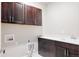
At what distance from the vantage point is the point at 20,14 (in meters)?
1.87

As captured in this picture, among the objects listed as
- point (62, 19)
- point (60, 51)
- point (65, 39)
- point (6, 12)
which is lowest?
point (60, 51)

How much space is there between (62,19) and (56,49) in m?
0.44

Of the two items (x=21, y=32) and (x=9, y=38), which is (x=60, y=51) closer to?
(x=21, y=32)

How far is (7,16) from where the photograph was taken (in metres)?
1.82

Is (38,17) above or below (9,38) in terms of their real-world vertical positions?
above

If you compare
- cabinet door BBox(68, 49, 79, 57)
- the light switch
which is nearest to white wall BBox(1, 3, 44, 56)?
the light switch

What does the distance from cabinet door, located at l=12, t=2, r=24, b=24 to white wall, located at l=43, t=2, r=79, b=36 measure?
1.19 ft

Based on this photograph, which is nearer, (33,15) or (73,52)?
(73,52)

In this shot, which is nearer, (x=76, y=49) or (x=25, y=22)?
(x=76, y=49)

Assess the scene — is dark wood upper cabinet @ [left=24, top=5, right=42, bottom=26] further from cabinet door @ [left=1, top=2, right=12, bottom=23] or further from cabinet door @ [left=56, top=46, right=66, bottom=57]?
cabinet door @ [left=56, top=46, right=66, bottom=57]

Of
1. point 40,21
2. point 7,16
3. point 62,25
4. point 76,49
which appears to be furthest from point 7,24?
point 76,49

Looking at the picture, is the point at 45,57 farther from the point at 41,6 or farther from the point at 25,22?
the point at 41,6

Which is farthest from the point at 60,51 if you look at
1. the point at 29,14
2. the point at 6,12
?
the point at 6,12

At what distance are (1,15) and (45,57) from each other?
87cm
